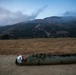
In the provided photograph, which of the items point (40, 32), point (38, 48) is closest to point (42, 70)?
point (38, 48)

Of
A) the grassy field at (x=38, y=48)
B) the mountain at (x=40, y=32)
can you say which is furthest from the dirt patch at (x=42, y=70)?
the mountain at (x=40, y=32)

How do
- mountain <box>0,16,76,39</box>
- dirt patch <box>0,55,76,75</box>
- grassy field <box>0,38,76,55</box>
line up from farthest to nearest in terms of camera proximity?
mountain <box>0,16,76,39</box>
grassy field <box>0,38,76,55</box>
dirt patch <box>0,55,76,75</box>

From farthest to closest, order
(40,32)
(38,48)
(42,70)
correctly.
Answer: (40,32), (38,48), (42,70)

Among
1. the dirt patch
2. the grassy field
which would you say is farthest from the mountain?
the dirt patch

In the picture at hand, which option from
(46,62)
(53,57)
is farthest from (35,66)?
(53,57)

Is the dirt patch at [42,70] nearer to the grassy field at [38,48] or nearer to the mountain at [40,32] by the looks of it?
the grassy field at [38,48]

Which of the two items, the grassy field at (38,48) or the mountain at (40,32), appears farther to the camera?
the mountain at (40,32)

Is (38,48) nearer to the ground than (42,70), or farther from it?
farther from it

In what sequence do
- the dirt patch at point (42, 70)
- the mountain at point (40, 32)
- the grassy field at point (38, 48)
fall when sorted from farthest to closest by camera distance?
the mountain at point (40, 32)
the grassy field at point (38, 48)
the dirt patch at point (42, 70)

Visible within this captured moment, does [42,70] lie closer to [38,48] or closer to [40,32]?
[38,48]

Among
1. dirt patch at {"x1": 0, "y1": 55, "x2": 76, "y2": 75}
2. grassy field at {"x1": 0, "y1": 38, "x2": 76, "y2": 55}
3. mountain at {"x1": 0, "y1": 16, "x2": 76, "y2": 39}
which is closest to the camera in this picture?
dirt patch at {"x1": 0, "y1": 55, "x2": 76, "y2": 75}

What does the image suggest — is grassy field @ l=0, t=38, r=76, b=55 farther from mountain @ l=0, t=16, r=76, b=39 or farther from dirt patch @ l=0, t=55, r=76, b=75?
mountain @ l=0, t=16, r=76, b=39

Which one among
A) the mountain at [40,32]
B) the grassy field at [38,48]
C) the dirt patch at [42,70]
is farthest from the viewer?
the mountain at [40,32]

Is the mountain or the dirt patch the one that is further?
the mountain
